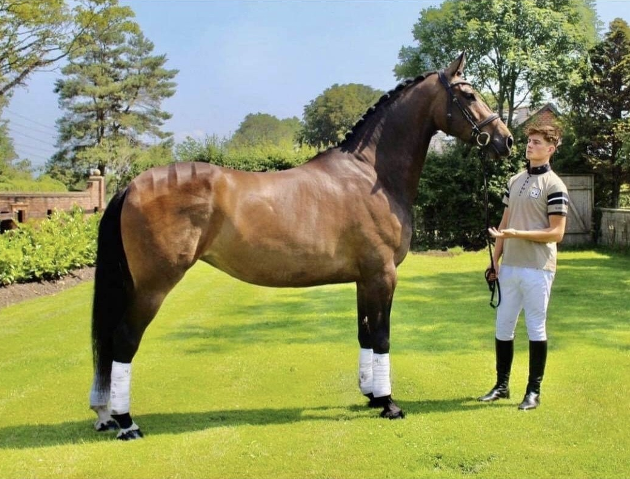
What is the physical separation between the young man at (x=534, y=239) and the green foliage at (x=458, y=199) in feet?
43.9

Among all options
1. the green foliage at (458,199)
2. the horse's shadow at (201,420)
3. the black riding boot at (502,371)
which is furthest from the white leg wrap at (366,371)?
the green foliage at (458,199)

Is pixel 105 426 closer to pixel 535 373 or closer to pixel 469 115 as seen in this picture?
pixel 535 373

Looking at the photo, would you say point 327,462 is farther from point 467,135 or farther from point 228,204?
point 467,135

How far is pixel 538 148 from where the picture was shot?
422 centimetres

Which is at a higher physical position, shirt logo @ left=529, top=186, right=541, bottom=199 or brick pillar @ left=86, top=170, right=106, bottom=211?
brick pillar @ left=86, top=170, right=106, bottom=211

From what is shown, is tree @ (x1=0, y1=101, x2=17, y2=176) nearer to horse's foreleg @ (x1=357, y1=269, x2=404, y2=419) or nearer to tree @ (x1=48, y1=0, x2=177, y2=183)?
tree @ (x1=48, y1=0, x2=177, y2=183)

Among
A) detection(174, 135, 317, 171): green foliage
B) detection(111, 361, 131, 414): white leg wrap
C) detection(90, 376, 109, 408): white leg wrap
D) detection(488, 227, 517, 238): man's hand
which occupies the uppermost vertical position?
detection(174, 135, 317, 171): green foliage

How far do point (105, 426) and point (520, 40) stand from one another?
66.3ft

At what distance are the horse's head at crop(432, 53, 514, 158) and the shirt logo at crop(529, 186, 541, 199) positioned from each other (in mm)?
346

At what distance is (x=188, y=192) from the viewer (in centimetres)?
376

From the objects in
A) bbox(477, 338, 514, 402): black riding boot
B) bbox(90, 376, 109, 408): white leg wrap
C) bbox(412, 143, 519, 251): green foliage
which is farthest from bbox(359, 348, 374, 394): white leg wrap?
bbox(412, 143, 519, 251): green foliage

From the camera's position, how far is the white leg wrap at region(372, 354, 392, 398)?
13.5 feet

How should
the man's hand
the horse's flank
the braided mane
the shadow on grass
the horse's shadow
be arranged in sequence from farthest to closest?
the shadow on grass, the braided mane, the man's hand, the horse's shadow, the horse's flank

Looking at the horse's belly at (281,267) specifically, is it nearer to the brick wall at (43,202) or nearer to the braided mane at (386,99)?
the braided mane at (386,99)
